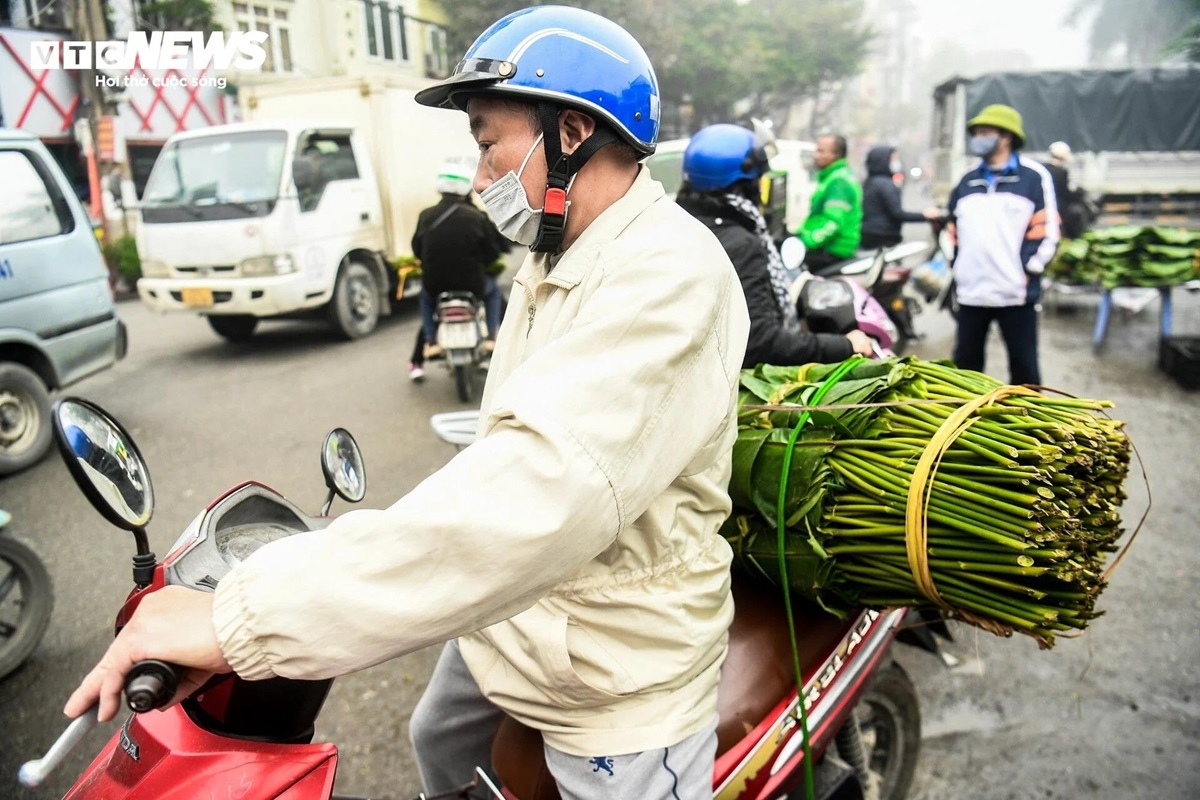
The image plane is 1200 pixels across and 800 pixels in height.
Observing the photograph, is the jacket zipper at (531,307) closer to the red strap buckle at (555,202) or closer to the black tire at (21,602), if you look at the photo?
the red strap buckle at (555,202)

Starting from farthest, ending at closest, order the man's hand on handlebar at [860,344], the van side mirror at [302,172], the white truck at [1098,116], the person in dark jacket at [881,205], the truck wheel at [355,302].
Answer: the white truck at [1098,116], the truck wheel at [355,302], the van side mirror at [302,172], the person in dark jacket at [881,205], the man's hand on handlebar at [860,344]

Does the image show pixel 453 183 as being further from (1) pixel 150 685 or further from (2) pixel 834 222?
(1) pixel 150 685

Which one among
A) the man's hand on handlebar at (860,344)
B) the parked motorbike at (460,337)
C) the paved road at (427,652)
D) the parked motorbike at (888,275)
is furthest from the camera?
the parked motorbike at (460,337)

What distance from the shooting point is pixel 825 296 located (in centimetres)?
326

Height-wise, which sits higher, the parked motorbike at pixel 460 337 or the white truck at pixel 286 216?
the white truck at pixel 286 216

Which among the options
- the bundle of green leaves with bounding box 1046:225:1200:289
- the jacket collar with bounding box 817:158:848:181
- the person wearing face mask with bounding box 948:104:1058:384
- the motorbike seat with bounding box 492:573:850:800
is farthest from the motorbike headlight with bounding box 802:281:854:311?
the bundle of green leaves with bounding box 1046:225:1200:289

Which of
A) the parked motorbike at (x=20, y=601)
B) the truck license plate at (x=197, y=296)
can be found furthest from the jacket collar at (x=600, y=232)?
the truck license plate at (x=197, y=296)

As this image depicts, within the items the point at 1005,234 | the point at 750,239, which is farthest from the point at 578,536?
the point at 1005,234

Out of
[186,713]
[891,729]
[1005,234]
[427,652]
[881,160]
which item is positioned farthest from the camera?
[881,160]

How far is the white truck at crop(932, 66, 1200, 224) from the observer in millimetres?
17312

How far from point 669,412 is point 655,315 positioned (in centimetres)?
13

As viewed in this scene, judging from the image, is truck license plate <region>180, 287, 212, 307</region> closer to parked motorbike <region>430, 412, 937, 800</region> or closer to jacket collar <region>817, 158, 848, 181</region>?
jacket collar <region>817, 158, 848, 181</region>

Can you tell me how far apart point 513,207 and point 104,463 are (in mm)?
702

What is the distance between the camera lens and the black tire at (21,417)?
5285mm
